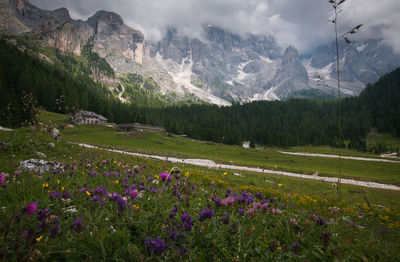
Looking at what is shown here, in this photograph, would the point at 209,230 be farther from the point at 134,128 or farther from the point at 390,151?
the point at 390,151

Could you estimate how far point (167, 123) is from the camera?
136 metres

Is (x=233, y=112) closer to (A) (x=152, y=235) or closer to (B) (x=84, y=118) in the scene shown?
(B) (x=84, y=118)

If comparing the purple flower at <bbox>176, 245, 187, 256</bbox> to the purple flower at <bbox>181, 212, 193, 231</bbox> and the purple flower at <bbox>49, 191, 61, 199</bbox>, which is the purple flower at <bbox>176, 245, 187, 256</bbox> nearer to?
the purple flower at <bbox>181, 212, 193, 231</bbox>

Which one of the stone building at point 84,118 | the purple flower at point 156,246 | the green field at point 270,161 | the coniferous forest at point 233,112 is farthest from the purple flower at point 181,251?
the stone building at point 84,118

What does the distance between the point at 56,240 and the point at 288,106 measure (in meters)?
212

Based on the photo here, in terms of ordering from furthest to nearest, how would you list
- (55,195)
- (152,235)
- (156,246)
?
(55,195)
(152,235)
(156,246)

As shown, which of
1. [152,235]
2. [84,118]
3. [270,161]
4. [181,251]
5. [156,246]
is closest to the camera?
[156,246]

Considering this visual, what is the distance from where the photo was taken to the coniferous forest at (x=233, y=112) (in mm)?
92125

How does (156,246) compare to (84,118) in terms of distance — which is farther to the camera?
(84,118)

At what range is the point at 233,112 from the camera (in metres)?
184

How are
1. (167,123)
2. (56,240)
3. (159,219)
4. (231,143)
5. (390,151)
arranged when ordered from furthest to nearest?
(167,123) → (231,143) → (390,151) → (159,219) → (56,240)

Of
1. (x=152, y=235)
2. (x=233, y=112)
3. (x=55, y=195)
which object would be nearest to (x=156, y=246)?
(x=152, y=235)

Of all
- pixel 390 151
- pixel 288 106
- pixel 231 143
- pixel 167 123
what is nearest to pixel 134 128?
pixel 167 123

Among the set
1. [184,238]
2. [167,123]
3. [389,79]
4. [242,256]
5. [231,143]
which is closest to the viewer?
[242,256]
